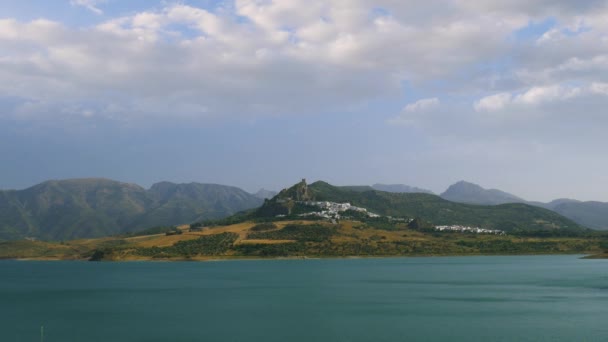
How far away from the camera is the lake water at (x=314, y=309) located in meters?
63.6

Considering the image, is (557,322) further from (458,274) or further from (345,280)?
(458,274)

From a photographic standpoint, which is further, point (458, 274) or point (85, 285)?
point (458, 274)

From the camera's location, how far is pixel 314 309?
84.1 meters

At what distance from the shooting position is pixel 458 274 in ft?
479

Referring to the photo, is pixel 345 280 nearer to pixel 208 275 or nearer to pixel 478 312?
pixel 208 275

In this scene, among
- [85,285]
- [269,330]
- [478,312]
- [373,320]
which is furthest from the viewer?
[85,285]

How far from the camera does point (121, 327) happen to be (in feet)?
228

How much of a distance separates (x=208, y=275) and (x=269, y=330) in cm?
9132

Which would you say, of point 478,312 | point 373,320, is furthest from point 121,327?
point 478,312

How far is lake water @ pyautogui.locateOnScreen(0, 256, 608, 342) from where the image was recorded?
209 ft

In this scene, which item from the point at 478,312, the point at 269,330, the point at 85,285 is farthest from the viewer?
the point at 85,285

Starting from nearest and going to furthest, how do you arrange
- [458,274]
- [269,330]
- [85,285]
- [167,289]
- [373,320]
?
[269,330] < [373,320] < [167,289] < [85,285] < [458,274]

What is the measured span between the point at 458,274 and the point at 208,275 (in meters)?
64.1

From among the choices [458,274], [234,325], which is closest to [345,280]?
[458,274]
